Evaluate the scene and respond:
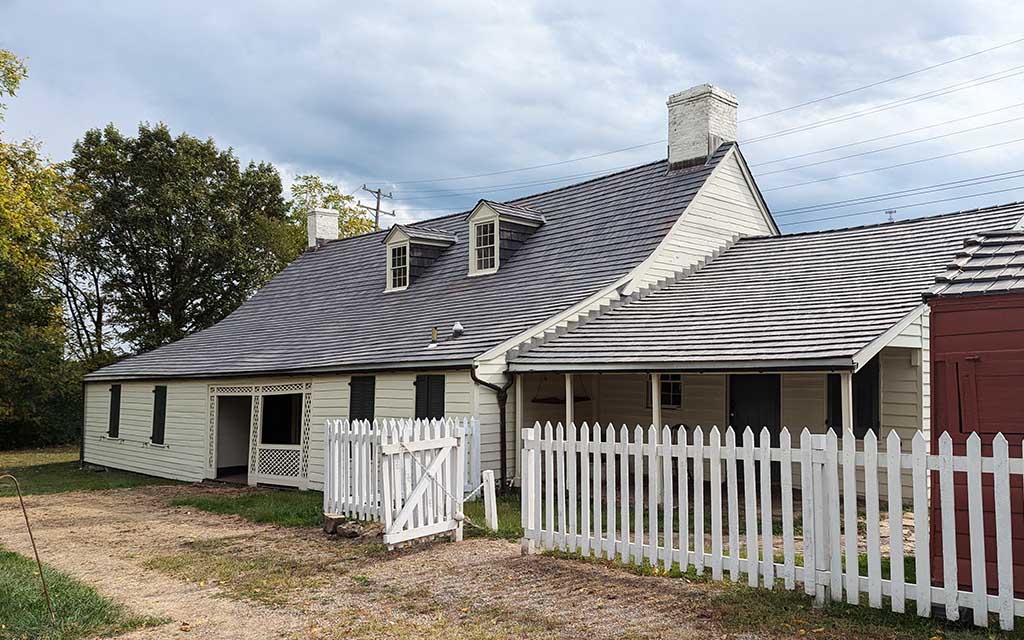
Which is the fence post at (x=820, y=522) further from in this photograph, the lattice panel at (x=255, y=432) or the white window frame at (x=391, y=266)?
the white window frame at (x=391, y=266)

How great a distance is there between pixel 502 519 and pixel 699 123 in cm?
1051

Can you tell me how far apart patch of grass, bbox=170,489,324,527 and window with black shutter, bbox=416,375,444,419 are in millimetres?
2297

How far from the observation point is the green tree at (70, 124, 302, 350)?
109 ft

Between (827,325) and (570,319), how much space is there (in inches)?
184

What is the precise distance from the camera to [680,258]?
15859 mm

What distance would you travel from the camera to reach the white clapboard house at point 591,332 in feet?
38.9

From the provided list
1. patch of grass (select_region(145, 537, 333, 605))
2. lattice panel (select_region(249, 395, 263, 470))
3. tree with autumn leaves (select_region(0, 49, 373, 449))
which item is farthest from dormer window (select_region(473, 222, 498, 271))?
tree with autumn leaves (select_region(0, 49, 373, 449))

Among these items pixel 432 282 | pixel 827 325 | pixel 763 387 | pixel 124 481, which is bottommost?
pixel 124 481

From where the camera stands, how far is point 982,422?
5.59 metres

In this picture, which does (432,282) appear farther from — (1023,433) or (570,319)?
(1023,433)

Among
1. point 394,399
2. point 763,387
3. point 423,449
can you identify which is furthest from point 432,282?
point 423,449

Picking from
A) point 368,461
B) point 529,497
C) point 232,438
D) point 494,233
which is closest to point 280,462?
point 232,438

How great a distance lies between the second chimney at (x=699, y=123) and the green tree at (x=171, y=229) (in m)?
23.4

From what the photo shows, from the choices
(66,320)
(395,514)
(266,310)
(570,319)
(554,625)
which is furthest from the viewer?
(66,320)
